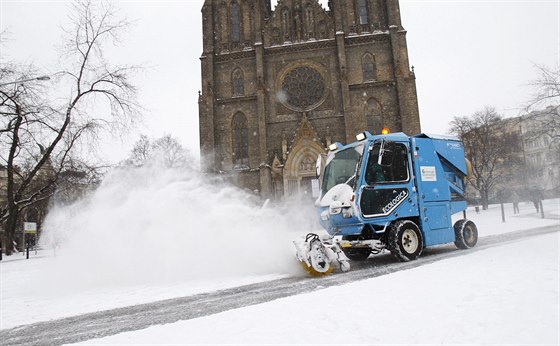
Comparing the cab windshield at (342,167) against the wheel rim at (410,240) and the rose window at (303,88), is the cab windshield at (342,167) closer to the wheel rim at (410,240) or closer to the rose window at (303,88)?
the wheel rim at (410,240)

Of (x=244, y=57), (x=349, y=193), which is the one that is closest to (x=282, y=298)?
(x=349, y=193)

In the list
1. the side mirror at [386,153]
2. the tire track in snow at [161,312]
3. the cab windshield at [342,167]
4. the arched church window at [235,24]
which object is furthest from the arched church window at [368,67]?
the tire track in snow at [161,312]

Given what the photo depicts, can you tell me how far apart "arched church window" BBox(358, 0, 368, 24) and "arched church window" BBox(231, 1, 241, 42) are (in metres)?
10.8

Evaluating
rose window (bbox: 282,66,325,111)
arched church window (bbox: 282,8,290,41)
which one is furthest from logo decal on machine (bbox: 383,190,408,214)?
arched church window (bbox: 282,8,290,41)

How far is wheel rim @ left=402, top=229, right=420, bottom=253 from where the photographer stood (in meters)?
8.12

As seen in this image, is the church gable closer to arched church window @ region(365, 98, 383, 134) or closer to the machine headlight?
arched church window @ region(365, 98, 383, 134)

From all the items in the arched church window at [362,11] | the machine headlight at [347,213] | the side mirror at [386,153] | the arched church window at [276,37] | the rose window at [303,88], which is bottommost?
the machine headlight at [347,213]

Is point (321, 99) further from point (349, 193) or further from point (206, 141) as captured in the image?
point (349, 193)

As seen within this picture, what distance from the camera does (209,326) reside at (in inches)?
165

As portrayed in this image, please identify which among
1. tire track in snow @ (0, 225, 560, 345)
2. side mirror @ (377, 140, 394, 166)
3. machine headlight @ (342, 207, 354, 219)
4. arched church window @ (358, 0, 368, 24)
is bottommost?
tire track in snow @ (0, 225, 560, 345)

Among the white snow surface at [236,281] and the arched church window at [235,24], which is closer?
the white snow surface at [236,281]

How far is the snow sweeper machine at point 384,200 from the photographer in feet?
25.2

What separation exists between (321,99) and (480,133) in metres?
20.5

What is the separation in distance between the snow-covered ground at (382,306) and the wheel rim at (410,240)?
3.40 feet
